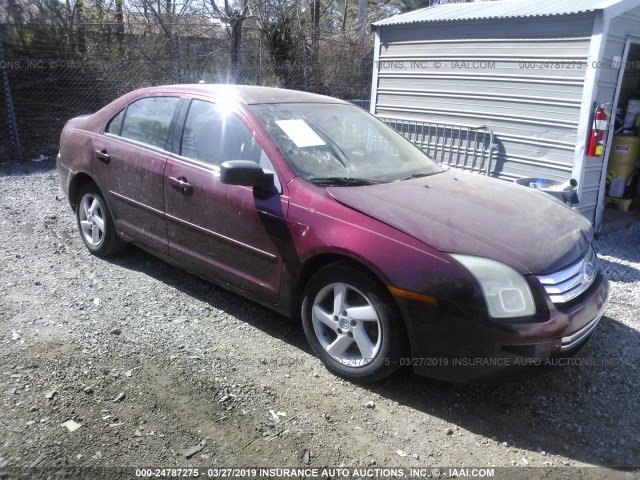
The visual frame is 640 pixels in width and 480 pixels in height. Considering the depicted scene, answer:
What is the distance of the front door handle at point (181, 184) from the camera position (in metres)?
3.91

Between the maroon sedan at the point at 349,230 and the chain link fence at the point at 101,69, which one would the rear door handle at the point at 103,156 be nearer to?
the maroon sedan at the point at 349,230

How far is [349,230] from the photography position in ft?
10.2

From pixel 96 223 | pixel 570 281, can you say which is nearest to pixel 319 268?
pixel 570 281

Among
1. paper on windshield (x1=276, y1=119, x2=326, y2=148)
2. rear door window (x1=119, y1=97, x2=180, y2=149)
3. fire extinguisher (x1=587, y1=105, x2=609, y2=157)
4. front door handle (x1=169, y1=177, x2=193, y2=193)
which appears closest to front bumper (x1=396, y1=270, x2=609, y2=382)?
paper on windshield (x1=276, y1=119, x2=326, y2=148)

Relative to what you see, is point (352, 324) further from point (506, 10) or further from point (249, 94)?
point (506, 10)

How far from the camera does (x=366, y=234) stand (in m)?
3.03

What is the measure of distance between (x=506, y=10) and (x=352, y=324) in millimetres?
5566

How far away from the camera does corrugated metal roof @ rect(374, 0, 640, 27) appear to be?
19.7ft

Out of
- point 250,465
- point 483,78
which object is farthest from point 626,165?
point 250,465

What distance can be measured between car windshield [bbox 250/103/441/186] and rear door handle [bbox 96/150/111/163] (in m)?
1.58

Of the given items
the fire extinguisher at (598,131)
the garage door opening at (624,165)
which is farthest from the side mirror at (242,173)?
the garage door opening at (624,165)

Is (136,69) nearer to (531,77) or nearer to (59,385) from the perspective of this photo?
(531,77)

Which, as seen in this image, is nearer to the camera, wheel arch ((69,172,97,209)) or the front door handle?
the front door handle

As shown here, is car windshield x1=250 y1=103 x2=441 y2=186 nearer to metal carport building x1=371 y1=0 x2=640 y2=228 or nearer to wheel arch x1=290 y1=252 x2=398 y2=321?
wheel arch x1=290 y1=252 x2=398 y2=321
